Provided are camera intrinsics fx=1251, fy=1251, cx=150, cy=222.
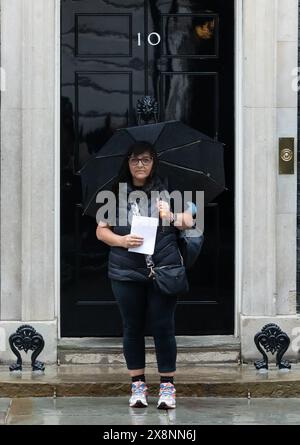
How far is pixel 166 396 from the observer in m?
8.62

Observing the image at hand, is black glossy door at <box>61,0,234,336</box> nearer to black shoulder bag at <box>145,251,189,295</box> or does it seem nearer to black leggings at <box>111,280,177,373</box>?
black leggings at <box>111,280,177,373</box>

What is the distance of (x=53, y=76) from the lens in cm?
959

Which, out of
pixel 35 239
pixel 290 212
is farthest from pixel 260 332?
pixel 35 239

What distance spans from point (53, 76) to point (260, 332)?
8.26ft

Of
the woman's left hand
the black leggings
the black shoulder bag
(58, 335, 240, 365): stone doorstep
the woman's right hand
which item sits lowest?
(58, 335, 240, 365): stone doorstep

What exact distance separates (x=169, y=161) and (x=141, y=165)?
29cm

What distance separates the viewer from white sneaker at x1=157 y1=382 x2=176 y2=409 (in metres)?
8.62

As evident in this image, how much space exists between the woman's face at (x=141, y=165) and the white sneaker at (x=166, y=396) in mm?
1433

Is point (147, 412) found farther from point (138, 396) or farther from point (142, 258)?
point (142, 258)

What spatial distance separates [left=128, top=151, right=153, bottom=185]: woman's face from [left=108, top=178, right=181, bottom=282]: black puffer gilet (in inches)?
5.0

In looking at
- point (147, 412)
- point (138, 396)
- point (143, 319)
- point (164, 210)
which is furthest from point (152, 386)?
point (164, 210)

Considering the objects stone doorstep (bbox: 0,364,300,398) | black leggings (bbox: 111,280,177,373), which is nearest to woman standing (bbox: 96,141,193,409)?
black leggings (bbox: 111,280,177,373)

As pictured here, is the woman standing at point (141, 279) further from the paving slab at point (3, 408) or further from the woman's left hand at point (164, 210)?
the paving slab at point (3, 408)

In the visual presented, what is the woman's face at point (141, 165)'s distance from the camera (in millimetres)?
8461
